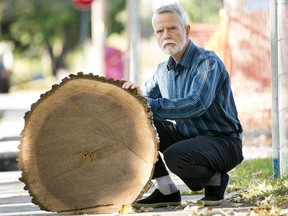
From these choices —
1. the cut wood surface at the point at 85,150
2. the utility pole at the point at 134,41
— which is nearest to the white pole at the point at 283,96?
the cut wood surface at the point at 85,150

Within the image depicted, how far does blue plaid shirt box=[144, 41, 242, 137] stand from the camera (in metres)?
6.96

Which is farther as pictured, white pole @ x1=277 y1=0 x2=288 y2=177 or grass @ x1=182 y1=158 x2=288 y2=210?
white pole @ x1=277 y1=0 x2=288 y2=177

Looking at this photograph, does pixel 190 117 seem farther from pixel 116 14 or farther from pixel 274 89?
pixel 116 14

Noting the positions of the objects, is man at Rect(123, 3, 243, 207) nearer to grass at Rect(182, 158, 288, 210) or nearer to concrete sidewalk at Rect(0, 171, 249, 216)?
concrete sidewalk at Rect(0, 171, 249, 216)

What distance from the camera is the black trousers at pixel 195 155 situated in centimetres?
703

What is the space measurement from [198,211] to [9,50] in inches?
2228

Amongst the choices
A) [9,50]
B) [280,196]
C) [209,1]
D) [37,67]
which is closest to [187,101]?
[280,196]

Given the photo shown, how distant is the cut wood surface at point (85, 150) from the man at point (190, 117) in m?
0.20

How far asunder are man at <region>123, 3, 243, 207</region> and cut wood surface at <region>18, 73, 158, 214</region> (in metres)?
0.20

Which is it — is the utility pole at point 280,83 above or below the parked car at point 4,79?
above

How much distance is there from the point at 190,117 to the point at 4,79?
40.0m

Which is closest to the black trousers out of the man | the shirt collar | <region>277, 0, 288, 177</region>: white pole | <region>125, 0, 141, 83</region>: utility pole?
the man

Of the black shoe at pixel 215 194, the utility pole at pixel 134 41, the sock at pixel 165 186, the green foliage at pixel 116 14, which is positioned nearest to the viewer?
the black shoe at pixel 215 194

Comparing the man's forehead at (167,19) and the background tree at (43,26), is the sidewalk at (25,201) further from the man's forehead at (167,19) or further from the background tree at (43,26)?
the background tree at (43,26)
